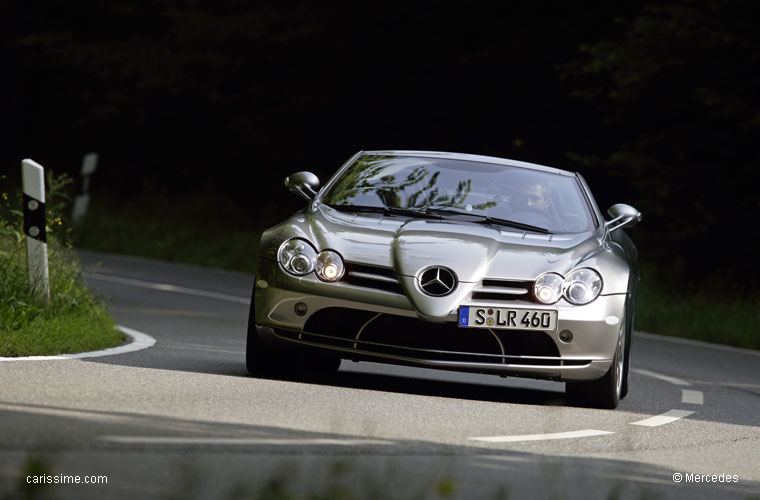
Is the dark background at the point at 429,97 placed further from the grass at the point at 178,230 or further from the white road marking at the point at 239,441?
the white road marking at the point at 239,441

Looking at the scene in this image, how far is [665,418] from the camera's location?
9.23m

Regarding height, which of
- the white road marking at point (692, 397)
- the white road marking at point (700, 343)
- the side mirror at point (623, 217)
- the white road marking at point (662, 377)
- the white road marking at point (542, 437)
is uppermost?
the side mirror at point (623, 217)

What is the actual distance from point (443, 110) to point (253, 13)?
15.3 feet

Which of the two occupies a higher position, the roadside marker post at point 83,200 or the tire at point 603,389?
the tire at point 603,389

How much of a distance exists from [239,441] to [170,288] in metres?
12.2

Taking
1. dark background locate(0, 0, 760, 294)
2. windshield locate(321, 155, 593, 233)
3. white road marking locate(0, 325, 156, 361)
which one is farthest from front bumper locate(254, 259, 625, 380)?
dark background locate(0, 0, 760, 294)

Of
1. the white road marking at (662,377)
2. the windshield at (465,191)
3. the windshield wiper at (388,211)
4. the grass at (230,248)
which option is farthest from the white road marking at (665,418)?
the grass at (230,248)

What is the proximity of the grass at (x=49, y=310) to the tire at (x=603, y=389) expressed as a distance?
3.43 metres

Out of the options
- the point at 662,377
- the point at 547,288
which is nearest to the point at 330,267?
the point at 547,288

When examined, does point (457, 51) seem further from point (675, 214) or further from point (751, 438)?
point (751, 438)

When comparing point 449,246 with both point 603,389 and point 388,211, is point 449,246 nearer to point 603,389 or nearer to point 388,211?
point 388,211

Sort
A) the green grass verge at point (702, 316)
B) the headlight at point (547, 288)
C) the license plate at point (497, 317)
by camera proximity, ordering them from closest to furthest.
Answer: the license plate at point (497, 317) → the headlight at point (547, 288) → the green grass verge at point (702, 316)

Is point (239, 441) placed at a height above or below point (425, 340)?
above

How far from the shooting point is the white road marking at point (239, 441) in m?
6.15
